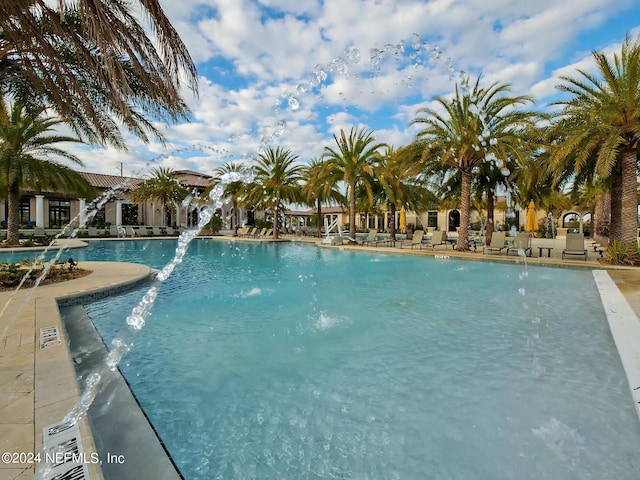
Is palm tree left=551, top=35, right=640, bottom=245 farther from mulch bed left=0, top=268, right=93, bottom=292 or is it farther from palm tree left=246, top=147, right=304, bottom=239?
palm tree left=246, top=147, right=304, bottom=239

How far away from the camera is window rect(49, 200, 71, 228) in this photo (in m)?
34.1

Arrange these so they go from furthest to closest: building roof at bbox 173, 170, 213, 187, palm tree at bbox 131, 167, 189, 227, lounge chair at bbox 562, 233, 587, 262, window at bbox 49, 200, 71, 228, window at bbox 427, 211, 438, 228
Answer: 1. window at bbox 427, 211, 438, 228
2. building roof at bbox 173, 170, 213, 187
3. palm tree at bbox 131, 167, 189, 227
4. window at bbox 49, 200, 71, 228
5. lounge chair at bbox 562, 233, 587, 262

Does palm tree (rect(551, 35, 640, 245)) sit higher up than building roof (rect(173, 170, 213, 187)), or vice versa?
building roof (rect(173, 170, 213, 187))

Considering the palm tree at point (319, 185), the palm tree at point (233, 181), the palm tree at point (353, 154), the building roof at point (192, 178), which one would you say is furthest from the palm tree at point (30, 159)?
the building roof at point (192, 178)

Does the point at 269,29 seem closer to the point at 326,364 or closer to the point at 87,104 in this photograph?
the point at 87,104

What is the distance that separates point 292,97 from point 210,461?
7.61m

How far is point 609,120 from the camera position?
12789 millimetres

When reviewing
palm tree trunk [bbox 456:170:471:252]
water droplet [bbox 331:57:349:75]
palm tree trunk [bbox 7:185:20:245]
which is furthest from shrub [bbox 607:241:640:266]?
palm tree trunk [bbox 7:185:20:245]

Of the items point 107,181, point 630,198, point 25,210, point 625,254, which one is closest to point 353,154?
point 630,198

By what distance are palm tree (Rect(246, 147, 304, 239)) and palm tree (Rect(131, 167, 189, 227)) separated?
1055 cm

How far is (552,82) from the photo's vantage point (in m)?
13.9

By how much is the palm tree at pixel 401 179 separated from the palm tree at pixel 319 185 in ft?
11.4

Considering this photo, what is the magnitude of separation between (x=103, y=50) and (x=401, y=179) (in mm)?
18872

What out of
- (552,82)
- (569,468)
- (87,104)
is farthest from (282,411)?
(552,82)
